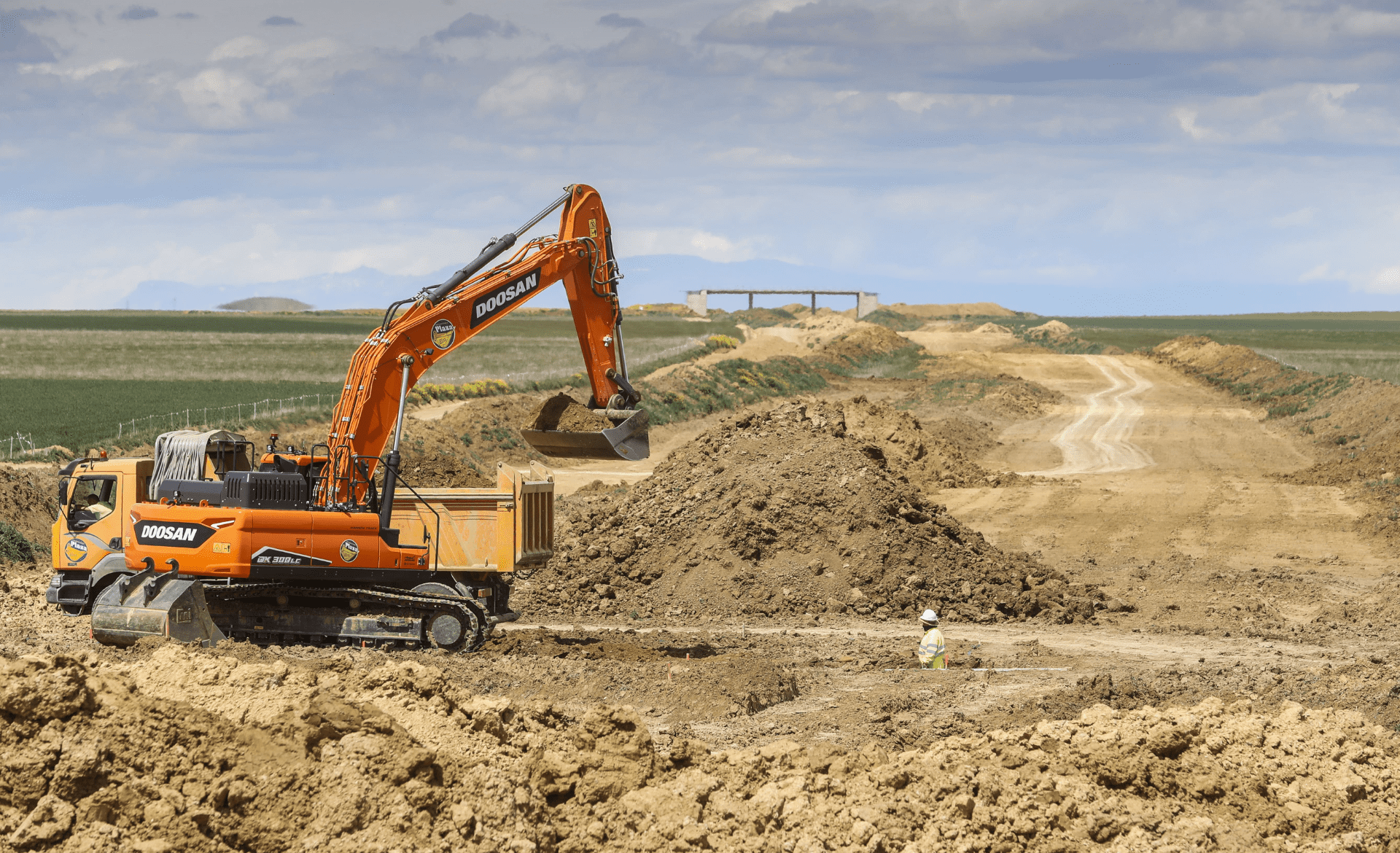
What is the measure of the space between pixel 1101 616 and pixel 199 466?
529 inches

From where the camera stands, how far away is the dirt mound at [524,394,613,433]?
1541cm

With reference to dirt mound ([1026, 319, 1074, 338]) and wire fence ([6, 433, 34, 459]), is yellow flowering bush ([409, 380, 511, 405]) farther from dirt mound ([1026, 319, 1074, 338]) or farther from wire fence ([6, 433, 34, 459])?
dirt mound ([1026, 319, 1074, 338])

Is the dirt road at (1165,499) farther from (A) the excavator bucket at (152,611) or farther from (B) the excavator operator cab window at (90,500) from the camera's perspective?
(B) the excavator operator cab window at (90,500)

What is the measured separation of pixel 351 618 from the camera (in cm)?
1479

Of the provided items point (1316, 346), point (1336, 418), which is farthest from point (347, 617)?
point (1316, 346)

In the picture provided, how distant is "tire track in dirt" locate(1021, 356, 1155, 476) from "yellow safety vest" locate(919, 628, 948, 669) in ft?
72.0

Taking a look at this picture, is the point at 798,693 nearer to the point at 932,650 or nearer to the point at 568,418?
the point at 932,650

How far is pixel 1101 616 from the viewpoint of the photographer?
19469 mm

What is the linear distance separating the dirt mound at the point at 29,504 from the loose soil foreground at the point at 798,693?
0.26ft

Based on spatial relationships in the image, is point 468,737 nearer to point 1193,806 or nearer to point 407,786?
point 407,786

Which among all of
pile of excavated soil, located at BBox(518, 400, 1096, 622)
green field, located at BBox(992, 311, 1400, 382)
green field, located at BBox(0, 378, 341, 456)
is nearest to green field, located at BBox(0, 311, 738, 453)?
green field, located at BBox(0, 378, 341, 456)

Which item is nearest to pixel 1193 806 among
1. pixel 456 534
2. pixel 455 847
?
pixel 455 847

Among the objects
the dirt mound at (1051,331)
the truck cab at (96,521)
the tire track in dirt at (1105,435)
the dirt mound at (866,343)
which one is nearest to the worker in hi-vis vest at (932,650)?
the truck cab at (96,521)

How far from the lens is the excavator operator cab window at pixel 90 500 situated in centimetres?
1478
